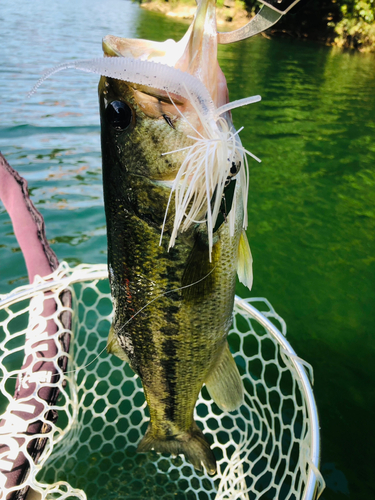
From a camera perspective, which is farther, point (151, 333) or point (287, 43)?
point (287, 43)

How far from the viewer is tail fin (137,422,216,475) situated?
232cm

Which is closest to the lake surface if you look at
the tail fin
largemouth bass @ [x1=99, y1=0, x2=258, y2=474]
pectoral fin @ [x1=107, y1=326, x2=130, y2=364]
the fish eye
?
the tail fin

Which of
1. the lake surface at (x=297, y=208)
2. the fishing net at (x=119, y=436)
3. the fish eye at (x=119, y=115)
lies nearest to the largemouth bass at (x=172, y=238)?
the fish eye at (x=119, y=115)

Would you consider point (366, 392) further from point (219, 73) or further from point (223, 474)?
point (219, 73)

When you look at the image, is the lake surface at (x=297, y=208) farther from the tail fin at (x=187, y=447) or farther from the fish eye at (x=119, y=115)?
the fish eye at (x=119, y=115)

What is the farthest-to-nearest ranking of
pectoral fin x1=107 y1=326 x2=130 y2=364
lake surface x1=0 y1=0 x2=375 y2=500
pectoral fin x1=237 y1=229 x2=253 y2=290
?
1. lake surface x1=0 y1=0 x2=375 y2=500
2. pectoral fin x1=107 y1=326 x2=130 y2=364
3. pectoral fin x1=237 y1=229 x2=253 y2=290

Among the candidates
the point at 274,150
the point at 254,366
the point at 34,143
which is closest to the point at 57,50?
the point at 34,143

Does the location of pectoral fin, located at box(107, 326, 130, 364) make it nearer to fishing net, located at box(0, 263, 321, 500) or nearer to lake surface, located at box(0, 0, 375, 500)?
fishing net, located at box(0, 263, 321, 500)

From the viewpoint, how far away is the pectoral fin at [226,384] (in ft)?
7.18

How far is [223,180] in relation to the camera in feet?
4.92

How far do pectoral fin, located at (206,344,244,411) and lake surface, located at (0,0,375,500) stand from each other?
156 cm

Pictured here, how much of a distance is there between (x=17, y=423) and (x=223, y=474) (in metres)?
1.54

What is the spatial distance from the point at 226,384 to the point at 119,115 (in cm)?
148

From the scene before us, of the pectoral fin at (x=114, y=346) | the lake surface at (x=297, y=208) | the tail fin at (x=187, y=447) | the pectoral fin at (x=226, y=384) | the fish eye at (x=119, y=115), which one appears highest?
the fish eye at (x=119, y=115)
